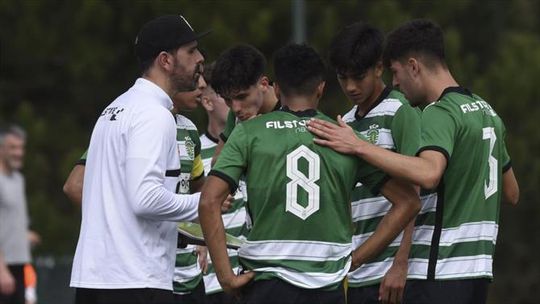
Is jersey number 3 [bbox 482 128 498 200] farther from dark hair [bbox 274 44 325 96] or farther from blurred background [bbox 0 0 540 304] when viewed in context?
blurred background [bbox 0 0 540 304]

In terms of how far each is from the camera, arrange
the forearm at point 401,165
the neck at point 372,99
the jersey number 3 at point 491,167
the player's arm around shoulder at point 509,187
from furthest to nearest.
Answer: the player's arm around shoulder at point 509,187 < the neck at point 372,99 < the jersey number 3 at point 491,167 < the forearm at point 401,165

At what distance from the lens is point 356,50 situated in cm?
734

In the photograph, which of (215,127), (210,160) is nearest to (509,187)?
(210,160)

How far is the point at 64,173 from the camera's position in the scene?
21297 millimetres

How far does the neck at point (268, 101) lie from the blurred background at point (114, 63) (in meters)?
11.8

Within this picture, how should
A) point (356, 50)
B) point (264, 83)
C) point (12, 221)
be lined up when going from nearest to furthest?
point (356, 50) < point (264, 83) < point (12, 221)

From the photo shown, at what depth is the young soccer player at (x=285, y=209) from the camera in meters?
6.47

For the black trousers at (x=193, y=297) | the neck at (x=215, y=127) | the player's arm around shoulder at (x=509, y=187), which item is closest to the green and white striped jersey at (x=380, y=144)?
the player's arm around shoulder at (x=509, y=187)

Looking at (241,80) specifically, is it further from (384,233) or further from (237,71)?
(384,233)

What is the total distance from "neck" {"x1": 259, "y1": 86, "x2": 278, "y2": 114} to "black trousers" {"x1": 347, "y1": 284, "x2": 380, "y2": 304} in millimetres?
1386

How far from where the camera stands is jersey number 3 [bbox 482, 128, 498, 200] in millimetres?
7125

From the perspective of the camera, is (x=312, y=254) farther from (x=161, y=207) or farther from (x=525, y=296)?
(x=525, y=296)

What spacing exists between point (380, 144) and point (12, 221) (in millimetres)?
6288

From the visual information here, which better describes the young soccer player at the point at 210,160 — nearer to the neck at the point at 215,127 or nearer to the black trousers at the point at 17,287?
the neck at the point at 215,127
